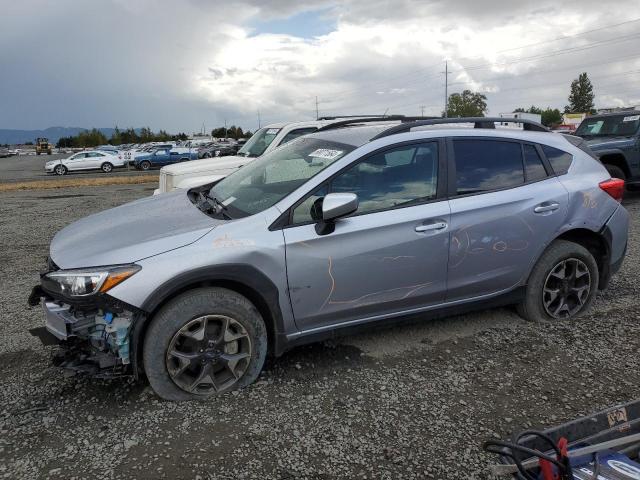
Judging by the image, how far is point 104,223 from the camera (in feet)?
12.2

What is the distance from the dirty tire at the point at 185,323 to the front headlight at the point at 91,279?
31cm

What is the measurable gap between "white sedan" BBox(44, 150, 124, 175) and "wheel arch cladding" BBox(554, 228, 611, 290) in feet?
109

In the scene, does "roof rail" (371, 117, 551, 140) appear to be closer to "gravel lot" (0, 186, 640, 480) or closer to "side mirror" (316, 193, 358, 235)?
"side mirror" (316, 193, 358, 235)

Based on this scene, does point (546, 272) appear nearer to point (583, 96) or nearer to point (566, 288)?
point (566, 288)

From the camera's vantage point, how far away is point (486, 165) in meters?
3.96

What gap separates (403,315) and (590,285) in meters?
1.89

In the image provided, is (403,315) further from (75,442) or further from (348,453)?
(75,442)

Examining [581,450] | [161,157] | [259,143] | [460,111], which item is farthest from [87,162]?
[460,111]

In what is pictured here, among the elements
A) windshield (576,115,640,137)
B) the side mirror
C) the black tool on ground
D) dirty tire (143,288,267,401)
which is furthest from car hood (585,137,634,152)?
dirty tire (143,288,267,401)

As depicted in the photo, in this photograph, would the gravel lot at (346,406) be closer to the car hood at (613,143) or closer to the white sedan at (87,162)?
the car hood at (613,143)

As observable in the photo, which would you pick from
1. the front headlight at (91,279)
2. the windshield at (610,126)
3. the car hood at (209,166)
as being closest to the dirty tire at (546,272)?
the front headlight at (91,279)

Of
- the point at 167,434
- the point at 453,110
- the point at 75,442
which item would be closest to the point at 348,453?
the point at 167,434

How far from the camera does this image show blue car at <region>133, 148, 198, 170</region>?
33.8m

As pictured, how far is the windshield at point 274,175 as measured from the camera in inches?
138
